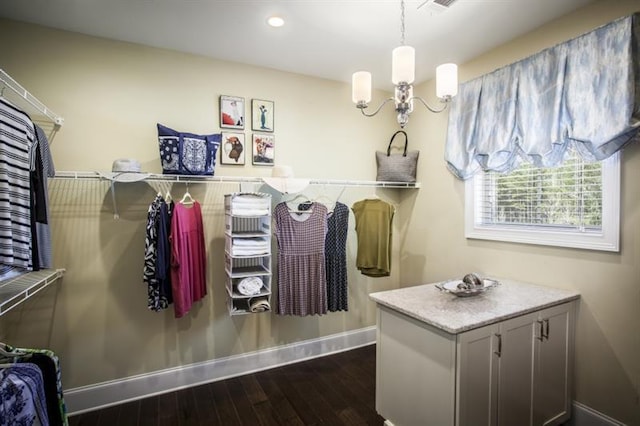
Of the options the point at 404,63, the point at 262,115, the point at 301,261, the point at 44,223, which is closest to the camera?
the point at 404,63

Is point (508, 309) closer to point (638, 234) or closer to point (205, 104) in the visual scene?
point (638, 234)

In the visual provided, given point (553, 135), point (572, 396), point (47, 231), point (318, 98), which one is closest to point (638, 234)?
point (553, 135)

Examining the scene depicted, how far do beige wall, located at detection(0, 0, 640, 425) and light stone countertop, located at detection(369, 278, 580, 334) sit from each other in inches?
9.6

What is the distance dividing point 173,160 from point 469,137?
231cm

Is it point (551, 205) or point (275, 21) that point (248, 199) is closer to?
point (275, 21)

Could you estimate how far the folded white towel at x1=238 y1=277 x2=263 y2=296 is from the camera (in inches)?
93.7

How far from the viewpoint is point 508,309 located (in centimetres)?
176

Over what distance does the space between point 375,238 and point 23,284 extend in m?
2.46

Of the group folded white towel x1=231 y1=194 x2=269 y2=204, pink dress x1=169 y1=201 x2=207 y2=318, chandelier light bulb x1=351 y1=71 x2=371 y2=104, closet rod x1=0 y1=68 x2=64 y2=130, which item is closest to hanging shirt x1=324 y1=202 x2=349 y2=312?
folded white towel x1=231 y1=194 x2=269 y2=204

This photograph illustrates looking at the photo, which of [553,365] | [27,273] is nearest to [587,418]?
[553,365]

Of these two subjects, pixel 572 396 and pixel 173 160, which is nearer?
pixel 572 396

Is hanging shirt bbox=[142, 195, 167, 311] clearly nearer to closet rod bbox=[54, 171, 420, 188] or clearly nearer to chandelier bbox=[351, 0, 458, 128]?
closet rod bbox=[54, 171, 420, 188]

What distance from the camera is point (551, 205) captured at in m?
2.27

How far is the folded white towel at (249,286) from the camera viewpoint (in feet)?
7.81
